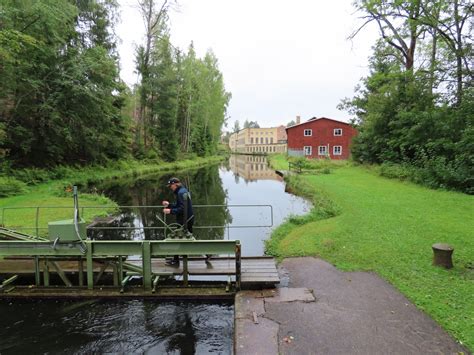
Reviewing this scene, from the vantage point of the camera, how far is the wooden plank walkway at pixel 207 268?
6.48 meters

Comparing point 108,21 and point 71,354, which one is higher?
point 108,21

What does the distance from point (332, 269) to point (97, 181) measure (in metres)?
A: 21.4

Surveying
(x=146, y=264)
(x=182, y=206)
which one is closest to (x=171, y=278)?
(x=146, y=264)

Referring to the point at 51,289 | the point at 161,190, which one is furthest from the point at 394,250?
the point at 161,190

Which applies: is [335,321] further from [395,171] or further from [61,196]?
[395,171]

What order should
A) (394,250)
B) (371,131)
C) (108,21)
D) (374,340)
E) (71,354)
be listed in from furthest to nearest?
(108,21)
(371,131)
(394,250)
(71,354)
(374,340)

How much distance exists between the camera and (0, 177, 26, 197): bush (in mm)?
16194

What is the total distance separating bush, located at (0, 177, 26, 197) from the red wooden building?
35599 millimetres

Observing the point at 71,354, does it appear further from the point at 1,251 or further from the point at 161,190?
the point at 161,190

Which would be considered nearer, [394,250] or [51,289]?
[51,289]

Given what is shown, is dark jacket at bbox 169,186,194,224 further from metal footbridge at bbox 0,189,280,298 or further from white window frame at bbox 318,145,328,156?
white window frame at bbox 318,145,328,156

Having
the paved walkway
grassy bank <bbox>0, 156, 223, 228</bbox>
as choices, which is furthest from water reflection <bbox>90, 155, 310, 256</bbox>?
the paved walkway

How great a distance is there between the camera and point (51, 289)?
22.2 ft

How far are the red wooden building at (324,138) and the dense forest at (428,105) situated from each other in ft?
53.9
